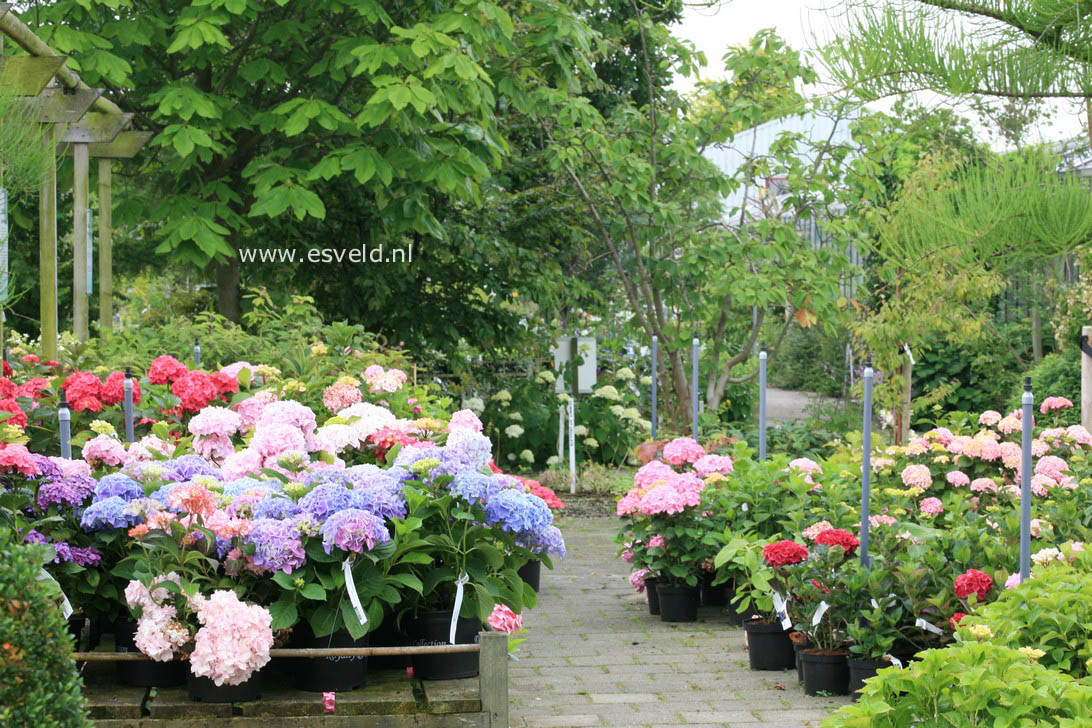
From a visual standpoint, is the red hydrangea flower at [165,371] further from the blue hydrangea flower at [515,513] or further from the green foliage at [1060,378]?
the green foliage at [1060,378]

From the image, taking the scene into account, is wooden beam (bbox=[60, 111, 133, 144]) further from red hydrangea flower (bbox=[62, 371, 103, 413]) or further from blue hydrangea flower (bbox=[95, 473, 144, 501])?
blue hydrangea flower (bbox=[95, 473, 144, 501])

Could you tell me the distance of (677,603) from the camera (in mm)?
5461

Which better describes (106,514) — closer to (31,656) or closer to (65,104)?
(31,656)

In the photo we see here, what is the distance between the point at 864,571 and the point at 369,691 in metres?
1.76

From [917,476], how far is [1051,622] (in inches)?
79.0

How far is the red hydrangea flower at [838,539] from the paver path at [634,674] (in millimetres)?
521

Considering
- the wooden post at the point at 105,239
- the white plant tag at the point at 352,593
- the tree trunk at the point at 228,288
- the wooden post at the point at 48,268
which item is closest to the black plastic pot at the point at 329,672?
the white plant tag at the point at 352,593

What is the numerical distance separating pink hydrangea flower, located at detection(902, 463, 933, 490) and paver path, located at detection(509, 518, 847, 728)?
3.19ft

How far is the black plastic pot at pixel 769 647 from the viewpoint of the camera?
14.8 ft

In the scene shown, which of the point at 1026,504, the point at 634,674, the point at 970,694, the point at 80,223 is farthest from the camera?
the point at 80,223

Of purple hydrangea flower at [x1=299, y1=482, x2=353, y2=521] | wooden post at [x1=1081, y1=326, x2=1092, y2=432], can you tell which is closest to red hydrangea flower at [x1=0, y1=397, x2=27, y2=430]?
purple hydrangea flower at [x1=299, y1=482, x2=353, y2=521]

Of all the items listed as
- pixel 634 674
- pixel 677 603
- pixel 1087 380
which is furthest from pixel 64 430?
pixel 1087 380

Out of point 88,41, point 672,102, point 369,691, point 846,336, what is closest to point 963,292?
point 672,102

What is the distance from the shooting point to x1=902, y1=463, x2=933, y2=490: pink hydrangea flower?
5.04 metres
